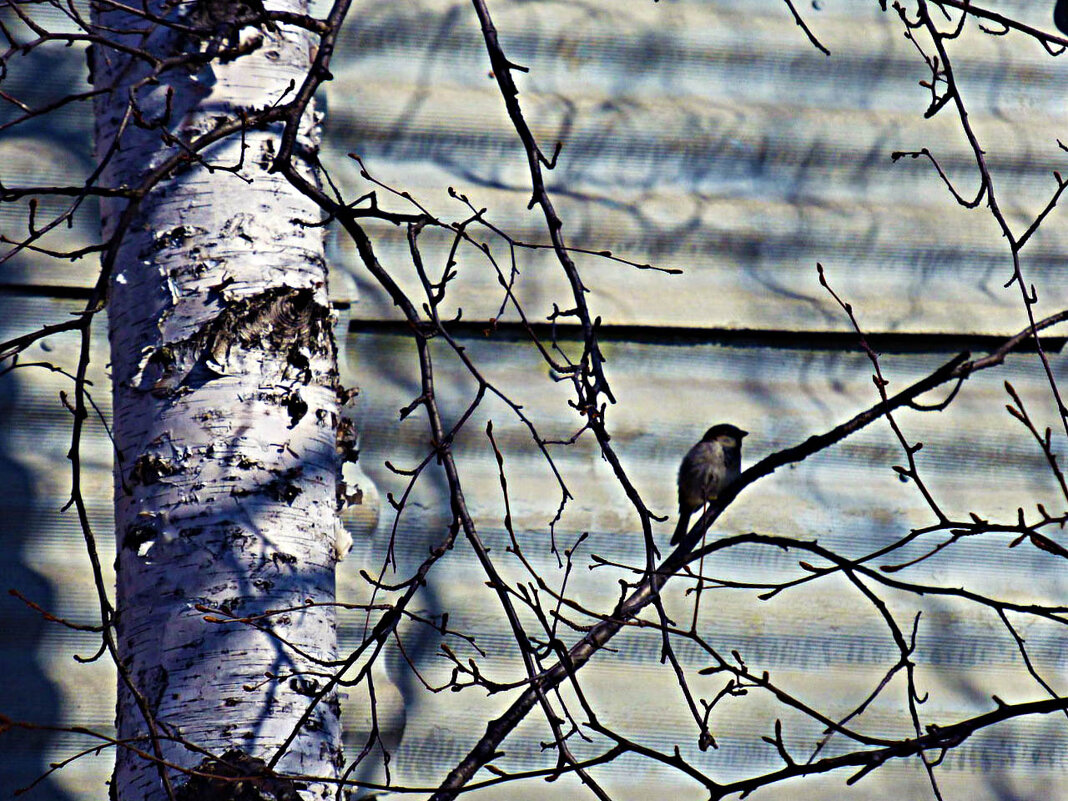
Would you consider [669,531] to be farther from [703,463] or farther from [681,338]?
[681,338]

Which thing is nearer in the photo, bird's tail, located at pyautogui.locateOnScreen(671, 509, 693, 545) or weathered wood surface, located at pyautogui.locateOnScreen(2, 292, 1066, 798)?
weathered wood surface, located at pyautogui.locateOnScreen(2, 292, 1066, 798)

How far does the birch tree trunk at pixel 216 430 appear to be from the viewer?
5.31 feet

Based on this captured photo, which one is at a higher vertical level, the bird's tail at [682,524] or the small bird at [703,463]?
the small bird at [703,463]

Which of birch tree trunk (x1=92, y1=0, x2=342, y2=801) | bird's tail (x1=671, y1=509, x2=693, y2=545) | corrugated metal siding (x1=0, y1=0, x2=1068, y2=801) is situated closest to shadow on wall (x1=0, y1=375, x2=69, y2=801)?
corrugated metal siding (x1=0, y1=0, x2=1068, y2=801)

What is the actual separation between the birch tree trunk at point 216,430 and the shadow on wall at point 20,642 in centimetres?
98

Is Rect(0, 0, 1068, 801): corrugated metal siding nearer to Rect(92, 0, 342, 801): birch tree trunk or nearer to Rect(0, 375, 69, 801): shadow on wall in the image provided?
Rect(0, 375, 69, 801): shadow on wall

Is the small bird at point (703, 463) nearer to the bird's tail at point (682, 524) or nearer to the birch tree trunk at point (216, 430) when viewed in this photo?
the bird's tail at point (682, 524)

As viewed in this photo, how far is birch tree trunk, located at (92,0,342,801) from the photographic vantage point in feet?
5.31

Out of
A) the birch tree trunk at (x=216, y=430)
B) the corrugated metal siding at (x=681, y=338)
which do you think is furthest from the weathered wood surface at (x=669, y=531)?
the birch tree trunk at (x=216, y=430)

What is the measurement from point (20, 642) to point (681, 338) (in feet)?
5.94

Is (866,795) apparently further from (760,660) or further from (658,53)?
(658,53)

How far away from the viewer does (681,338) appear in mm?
3014

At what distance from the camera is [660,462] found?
9.62ft

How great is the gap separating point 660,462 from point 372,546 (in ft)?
2.55
